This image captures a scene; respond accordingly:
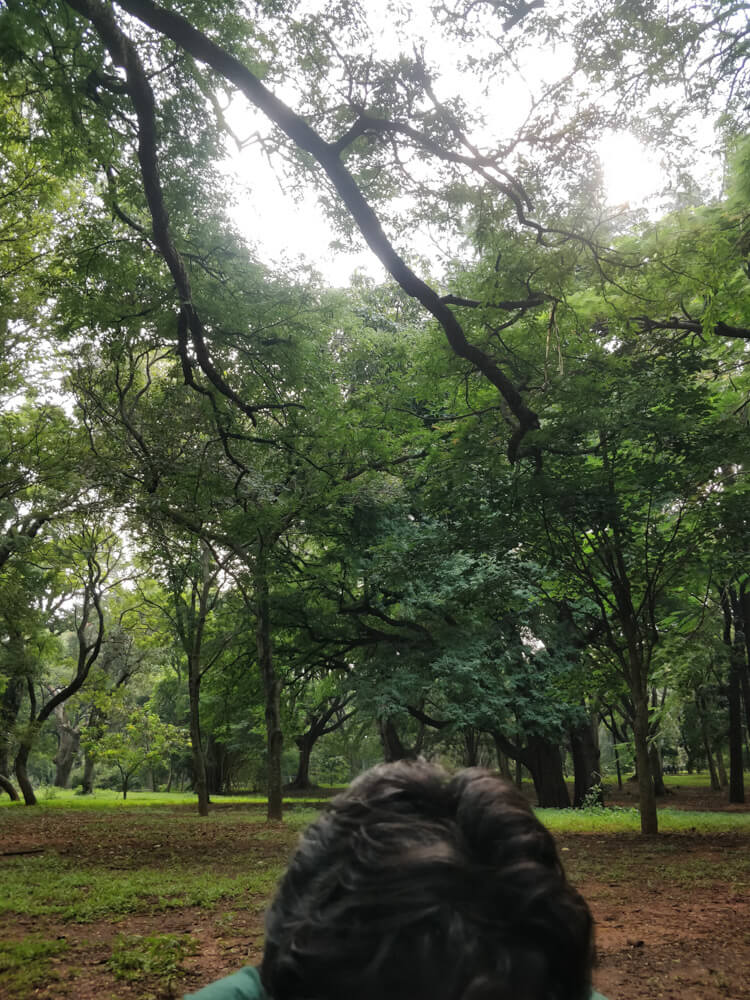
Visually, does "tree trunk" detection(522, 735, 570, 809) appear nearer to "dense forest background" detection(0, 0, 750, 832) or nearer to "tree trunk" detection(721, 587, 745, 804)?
"dense forest background" detection(0, 0, 750, 832)

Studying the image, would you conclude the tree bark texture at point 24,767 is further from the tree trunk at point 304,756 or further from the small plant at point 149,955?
the small plant at point 149,955

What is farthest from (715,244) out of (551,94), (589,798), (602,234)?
(589,798)

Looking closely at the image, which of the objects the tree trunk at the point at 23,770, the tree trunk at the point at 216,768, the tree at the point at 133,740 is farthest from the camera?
the tree trunk at the point at 216,768

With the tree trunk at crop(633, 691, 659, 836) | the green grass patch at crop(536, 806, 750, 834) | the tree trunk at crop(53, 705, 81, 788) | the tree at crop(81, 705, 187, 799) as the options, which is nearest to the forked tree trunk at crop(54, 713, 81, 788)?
the tree trunk at crop(53, 705, 81, 788)

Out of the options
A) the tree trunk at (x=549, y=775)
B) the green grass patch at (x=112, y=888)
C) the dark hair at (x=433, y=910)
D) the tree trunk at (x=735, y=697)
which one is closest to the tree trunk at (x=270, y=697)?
the green grass patch at (x=112, y=888)

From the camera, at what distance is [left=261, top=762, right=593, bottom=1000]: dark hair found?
75 cm

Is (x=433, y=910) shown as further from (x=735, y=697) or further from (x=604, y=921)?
(x=735, y=697)

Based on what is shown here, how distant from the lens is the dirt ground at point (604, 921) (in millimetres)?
3768

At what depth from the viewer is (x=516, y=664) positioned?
15.6 meters

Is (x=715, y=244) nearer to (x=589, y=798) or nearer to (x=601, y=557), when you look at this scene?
(x=601, y=557)

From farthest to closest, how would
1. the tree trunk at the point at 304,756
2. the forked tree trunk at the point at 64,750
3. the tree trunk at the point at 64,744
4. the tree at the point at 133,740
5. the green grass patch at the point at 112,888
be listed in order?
the forked tree trunk at the point at 64,750
the tree trunk at the point at 64,744
the tree trunk at the point at 304,756
the tree at the point at 133,740
the green grass patch at the point at 112,888

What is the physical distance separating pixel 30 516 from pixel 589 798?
13830mm

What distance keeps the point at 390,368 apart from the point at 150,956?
11877mm

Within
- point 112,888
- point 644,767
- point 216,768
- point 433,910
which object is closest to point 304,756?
point 216,768
